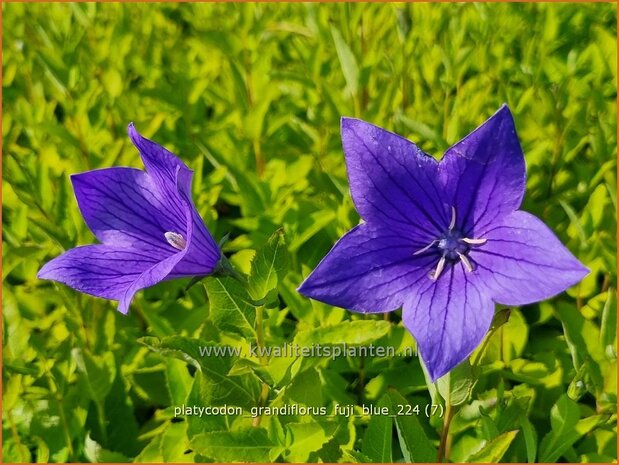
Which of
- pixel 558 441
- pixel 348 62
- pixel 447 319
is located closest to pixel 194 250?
pixel 447 319

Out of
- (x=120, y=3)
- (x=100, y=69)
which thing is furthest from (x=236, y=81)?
(x=120, y=3)

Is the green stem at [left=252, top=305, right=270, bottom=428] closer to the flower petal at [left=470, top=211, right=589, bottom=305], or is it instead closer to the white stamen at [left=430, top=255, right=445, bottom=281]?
the white stamen at [left=430, top=255, right=445, bottom=281]

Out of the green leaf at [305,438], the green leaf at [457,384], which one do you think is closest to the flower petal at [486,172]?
the green leaf at [457,384]

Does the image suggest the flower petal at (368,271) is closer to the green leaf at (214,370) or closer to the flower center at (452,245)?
the flower center at (452,245)

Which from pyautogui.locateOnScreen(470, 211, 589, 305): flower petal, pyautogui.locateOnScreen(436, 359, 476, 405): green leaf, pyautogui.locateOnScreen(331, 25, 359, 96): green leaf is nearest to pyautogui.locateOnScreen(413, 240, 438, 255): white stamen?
pyautogui.locateOnScreen(470, 211, 589, 305): flower petal

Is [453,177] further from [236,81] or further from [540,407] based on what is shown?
[236,81]
